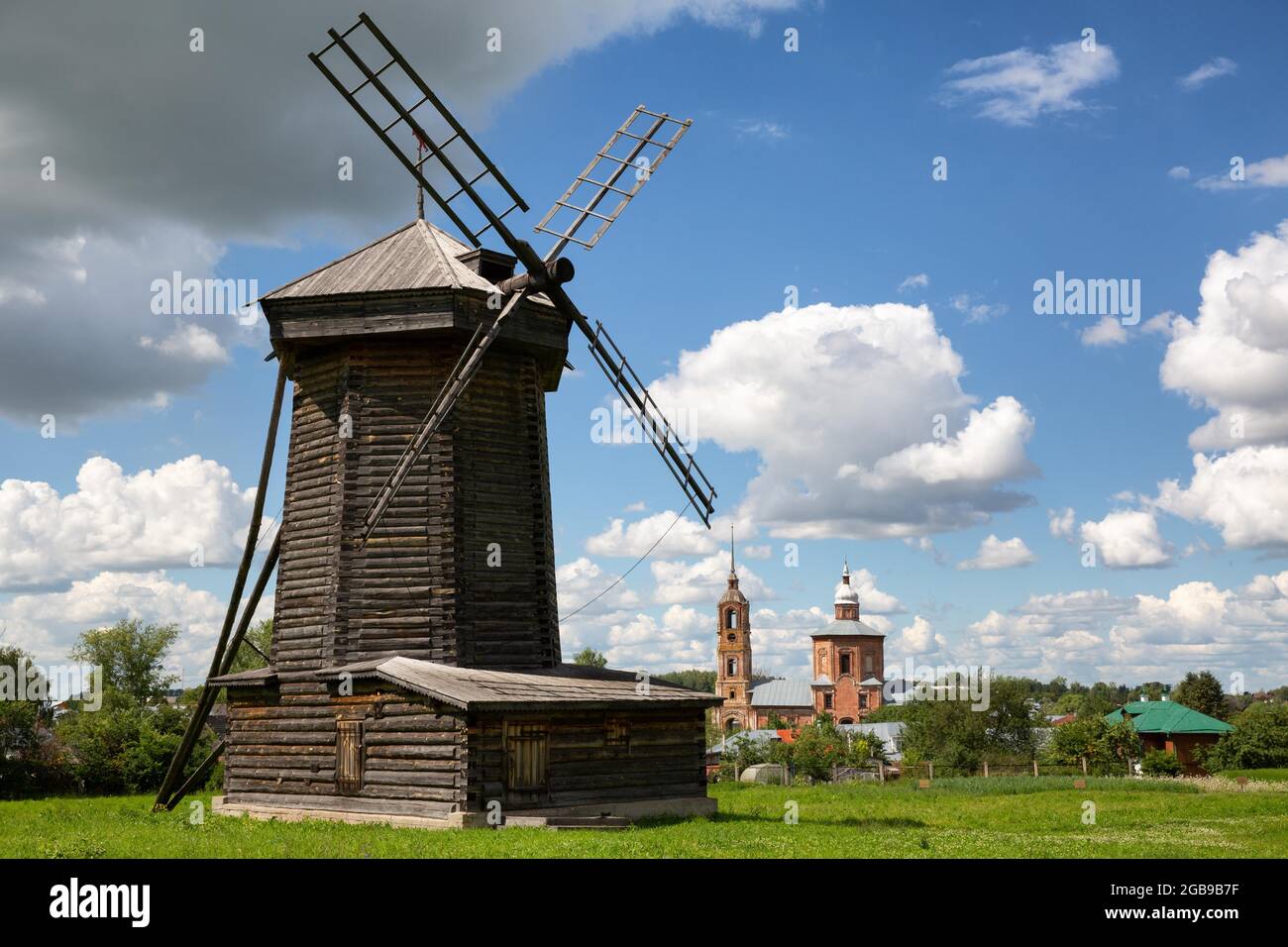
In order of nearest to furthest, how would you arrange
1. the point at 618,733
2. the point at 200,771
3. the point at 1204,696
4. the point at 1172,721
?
the point at 618,733
the point at 200,771
the point at 1172,721
the point at 1204,696

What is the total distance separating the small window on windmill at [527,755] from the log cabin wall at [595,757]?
0.09ft

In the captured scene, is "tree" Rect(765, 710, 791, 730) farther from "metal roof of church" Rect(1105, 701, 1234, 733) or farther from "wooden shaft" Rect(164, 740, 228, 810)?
"wooden shaft" Rect(164, 740, 228, 810)

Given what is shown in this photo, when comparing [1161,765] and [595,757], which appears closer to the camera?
[595,757]

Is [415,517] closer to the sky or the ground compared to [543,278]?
closer to the ground

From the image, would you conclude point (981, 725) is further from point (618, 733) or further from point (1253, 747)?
point (618, 733)

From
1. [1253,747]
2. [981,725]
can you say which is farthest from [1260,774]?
[981,725]

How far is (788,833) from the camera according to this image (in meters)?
16.8

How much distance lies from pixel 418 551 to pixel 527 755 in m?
4.21

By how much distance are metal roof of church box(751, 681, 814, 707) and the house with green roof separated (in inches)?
2245

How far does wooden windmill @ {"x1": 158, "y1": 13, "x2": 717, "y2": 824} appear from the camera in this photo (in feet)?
63.6

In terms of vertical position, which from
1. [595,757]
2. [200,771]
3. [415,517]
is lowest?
[200,771]

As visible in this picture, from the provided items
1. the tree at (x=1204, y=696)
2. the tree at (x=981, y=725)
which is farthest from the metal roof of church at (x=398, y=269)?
the tree at (x=1204, y=696)
